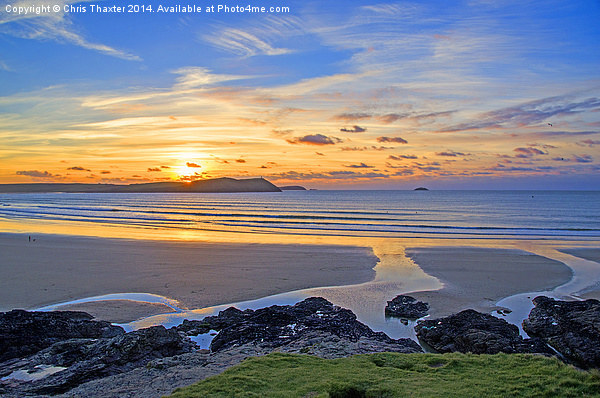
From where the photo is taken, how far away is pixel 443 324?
489 inches

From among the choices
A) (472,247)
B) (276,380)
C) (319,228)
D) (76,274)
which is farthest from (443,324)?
(319,228)

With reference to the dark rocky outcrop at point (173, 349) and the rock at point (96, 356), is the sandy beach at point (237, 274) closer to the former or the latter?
the dark rocky outcrop at point (173, 349)

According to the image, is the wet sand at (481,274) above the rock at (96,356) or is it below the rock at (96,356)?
below

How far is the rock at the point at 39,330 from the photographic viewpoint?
1061cm

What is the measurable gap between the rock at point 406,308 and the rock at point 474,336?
1.17 m

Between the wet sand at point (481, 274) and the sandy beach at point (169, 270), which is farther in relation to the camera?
the sandy beach at point (169, 270)

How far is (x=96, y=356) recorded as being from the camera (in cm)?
945

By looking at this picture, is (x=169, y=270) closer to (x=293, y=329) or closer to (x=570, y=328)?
(x=293, y=329)

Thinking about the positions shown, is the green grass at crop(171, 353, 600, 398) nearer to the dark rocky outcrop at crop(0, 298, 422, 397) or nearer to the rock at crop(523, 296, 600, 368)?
the dark rocky outcrop at crop(0, 298, 422, 397)

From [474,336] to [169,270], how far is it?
16.4 m

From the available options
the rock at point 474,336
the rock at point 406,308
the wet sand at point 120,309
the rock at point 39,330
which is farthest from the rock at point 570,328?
the rock at point 39,330

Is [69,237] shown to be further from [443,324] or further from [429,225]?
[429,225]

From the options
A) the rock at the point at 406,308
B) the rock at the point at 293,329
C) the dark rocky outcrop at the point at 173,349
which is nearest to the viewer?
the dark rocky outcrop at the point at 173,349

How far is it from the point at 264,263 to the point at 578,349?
16663 mm
